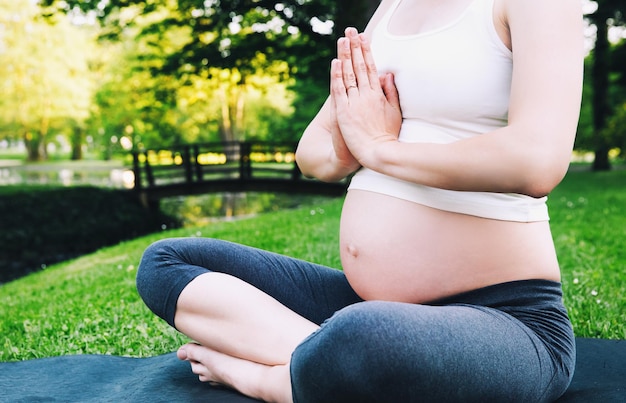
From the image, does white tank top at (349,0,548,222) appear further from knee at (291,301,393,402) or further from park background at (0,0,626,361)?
park background at (0,0,626,361)

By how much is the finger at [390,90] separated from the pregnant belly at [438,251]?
0.25 metres

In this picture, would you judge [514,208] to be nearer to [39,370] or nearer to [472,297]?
[472,297]

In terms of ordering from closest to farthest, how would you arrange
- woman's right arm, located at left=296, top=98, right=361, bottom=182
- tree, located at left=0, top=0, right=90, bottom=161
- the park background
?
woman's right arm, located at left=296, top=98, right=361, bottom=182
the park background
tree, located at left=0, top=0, right=90, bottom=161

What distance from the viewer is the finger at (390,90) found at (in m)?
1.67

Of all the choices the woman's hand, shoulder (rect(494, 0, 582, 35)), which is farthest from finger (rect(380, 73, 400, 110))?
shoulder (rect(494, 0, 582, 35))

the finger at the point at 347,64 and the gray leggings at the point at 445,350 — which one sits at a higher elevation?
the finger at the point at 347,64

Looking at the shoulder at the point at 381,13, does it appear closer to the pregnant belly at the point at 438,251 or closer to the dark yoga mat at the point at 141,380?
the pregnant belly at the point at 438,251

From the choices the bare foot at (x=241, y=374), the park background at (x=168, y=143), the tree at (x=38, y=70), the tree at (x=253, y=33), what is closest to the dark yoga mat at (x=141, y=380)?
the bare foot at (x=241, y=374)

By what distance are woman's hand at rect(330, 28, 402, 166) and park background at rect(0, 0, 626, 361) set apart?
6.03ft

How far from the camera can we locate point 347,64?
1710mm

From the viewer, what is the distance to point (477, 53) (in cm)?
151

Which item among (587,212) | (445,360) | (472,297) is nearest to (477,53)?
(472,297)

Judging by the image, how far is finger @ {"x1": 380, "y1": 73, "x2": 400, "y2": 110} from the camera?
1673 millimetres

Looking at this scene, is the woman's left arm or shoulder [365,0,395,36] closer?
the woman's left arm
